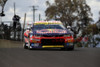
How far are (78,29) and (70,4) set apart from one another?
4590mm

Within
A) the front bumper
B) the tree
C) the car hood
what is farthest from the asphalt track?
the tree

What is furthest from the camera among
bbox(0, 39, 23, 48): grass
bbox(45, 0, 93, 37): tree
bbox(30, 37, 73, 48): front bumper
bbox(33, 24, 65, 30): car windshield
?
bbox(45, 0, 93, 37): tree

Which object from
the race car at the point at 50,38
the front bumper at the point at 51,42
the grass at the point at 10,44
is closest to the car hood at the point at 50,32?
the race car at the point at 50,38

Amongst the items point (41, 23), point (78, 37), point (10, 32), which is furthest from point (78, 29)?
point (41, 23)

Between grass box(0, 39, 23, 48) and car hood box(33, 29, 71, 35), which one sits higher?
car hood box(33, 29, 71, 35)

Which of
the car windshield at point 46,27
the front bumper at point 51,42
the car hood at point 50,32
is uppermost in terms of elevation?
the car windshield at point 46,27

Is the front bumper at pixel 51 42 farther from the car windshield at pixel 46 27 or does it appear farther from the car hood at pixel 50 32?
the car windshield at pixel 46 27

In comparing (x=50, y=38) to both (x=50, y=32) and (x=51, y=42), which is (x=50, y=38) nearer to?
(x=51, y=42)

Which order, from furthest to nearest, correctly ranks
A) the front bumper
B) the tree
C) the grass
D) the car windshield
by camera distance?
the tree, the grass, the car windshield, the front bumper

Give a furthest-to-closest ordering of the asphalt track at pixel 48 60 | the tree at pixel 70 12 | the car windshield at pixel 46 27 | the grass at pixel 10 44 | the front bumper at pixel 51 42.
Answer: the tree at pixel 70 12 → the grass at pixel 10 44 → the car windshield at pixel 46 27 → the front bumper at pixel 51 42 → the asphalt track at pixel 48 60

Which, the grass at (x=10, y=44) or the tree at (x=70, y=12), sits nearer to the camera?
the grass at (x=10, y=44)

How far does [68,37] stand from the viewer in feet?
47.2

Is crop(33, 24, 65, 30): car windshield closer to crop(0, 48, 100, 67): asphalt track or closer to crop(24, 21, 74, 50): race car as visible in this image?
crop(24, 21, 74, 50): race car

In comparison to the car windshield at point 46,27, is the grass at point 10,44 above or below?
below
